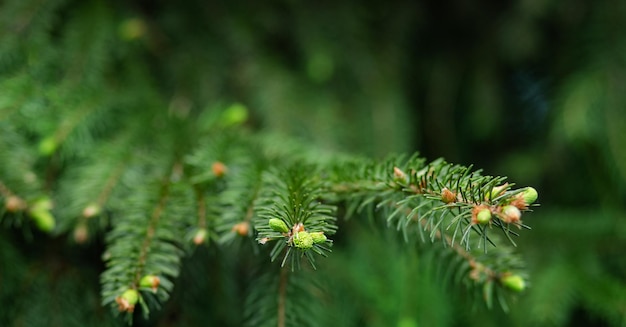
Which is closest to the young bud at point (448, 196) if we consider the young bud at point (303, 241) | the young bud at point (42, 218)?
the young bud at point (303, 241)

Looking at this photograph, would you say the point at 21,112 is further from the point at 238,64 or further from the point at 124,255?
the point at 238,64

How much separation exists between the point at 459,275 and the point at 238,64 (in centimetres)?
73

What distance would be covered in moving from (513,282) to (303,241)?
0.29 meters

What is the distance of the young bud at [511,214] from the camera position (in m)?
0.39

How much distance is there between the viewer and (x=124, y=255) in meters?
0.55

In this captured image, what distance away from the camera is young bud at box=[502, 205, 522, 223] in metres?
0.39

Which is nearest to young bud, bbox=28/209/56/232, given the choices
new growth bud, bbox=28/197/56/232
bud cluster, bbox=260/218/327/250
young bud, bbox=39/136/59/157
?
new growth bud, bbox=28/197/56/232

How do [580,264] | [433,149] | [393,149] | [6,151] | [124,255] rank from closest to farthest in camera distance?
[124,255]
[6,151]
[580,264]
[393,149]
[433,149]

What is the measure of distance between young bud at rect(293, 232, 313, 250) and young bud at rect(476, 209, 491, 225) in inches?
5.8

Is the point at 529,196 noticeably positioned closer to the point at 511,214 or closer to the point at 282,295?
the point at 511,214

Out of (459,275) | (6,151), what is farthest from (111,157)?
(459,275)

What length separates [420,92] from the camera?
53.0 inches

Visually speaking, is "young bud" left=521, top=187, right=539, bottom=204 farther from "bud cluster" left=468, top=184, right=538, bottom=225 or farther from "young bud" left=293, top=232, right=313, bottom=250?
"young bud" left=293, top=232, right=313, bottom=250

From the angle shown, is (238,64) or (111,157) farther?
(238,64)
